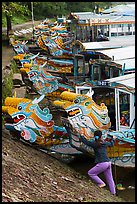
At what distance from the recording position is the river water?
9008 millimetres

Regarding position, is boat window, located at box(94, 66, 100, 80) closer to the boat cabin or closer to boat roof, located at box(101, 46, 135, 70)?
boat roof, located at box(101, 46, 135, 70)

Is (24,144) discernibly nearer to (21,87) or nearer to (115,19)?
(21,87)

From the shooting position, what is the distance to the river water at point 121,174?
9.01 m

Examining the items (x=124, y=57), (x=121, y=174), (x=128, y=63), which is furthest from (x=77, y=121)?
(x=124, y=57)

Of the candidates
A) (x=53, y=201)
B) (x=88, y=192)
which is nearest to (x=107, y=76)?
(x=88, y=192)

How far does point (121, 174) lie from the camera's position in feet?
31.9

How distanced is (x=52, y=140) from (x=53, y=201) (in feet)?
10.8

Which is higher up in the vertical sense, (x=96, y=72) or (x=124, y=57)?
(x=124, y=57)

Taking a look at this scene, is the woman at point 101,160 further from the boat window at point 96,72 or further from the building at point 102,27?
the building at point 102,27

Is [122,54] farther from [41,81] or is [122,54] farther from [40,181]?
[40,181]

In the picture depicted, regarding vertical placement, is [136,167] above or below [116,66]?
below

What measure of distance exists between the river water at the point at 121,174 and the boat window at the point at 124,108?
1.18 metres

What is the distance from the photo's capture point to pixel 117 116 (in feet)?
33.9

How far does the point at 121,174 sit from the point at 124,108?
74.0 inches
